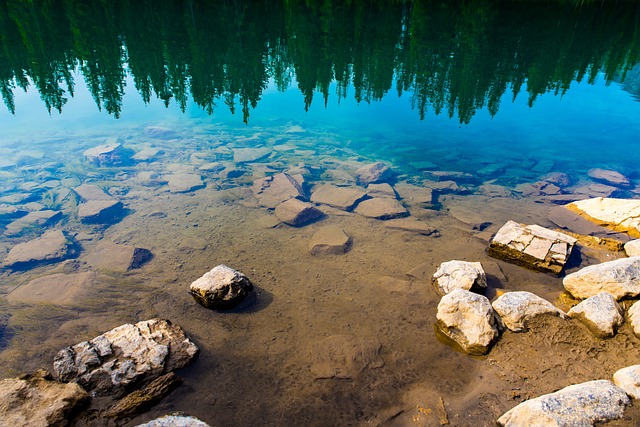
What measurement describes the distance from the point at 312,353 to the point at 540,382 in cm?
297

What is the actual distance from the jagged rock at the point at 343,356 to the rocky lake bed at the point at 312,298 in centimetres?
3

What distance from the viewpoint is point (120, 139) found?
15.5m

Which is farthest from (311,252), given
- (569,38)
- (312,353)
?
(569,38)

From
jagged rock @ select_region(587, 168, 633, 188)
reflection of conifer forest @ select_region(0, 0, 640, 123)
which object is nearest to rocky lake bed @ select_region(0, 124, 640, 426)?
jagged rock @ select_region(587, 168, 633, 188)

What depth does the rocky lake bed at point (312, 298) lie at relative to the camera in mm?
4094

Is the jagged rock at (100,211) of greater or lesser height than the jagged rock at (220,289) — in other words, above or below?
below

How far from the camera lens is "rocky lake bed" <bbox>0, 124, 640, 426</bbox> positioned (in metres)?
4.09

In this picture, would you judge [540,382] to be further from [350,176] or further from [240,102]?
[240,102]

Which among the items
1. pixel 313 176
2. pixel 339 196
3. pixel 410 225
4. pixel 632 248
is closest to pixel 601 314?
pixel 632 248

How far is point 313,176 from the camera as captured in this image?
40.8 ft

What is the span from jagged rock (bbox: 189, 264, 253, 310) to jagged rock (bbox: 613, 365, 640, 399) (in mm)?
5215

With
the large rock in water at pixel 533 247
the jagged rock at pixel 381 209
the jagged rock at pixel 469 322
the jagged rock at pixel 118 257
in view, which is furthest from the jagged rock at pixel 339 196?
the jagged rock at pixel 469 322

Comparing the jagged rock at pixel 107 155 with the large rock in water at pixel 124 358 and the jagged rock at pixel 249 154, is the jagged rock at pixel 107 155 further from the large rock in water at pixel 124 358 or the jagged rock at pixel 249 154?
the large rock in water at pixel 124 358

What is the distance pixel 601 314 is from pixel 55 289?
30.3ft
